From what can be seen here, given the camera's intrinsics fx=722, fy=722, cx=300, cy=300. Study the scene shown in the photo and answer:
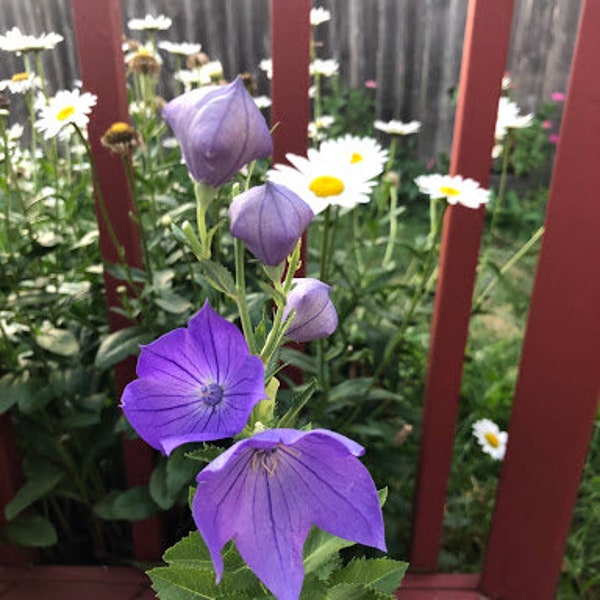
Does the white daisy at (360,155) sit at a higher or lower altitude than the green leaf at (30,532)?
higher

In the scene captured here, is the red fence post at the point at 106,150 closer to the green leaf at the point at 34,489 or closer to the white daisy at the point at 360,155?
the green leaf at the point at 34,489

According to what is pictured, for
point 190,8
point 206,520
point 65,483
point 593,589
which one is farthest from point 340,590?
point 190,8

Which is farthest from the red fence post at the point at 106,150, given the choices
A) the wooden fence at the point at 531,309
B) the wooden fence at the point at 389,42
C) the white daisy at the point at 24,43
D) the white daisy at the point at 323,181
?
the wooden fence at the point at 389,42

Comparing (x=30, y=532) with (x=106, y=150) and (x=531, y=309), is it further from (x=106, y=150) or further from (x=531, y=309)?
(x=531, y=309)

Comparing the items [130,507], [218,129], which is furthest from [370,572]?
[130,507]

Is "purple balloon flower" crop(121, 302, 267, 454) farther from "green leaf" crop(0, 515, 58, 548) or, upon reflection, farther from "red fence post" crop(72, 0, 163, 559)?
"green leaf" crop(0, 515, 58, 548)
